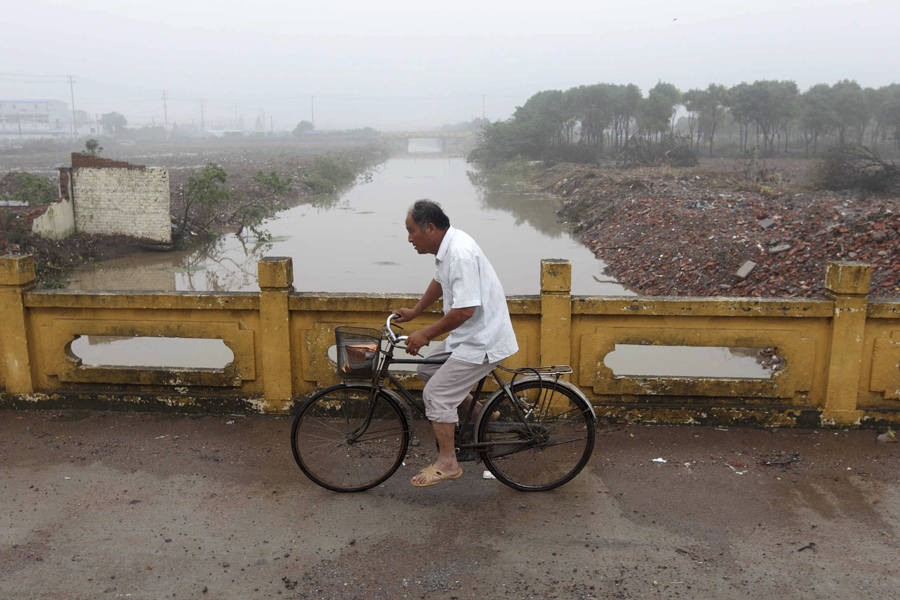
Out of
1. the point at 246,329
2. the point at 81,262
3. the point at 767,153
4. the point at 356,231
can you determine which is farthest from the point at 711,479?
the point at 767,153

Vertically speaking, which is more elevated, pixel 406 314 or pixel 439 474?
pixel 406 314

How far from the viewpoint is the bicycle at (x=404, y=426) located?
158 inches

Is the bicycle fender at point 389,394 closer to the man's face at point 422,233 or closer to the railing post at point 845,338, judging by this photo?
the man's face at point 422,233

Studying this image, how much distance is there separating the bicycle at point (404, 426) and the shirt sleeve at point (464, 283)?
443 millimetres

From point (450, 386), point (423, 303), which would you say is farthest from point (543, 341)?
point (450, 386)

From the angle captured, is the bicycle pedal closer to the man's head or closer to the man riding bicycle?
the man riding bicycle

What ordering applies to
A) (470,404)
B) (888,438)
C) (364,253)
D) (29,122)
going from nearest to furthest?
(470,404) → (888,438) → (364,253) → (29,122)

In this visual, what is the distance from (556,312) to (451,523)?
5.59 ft

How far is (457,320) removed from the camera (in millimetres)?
3674

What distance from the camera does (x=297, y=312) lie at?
5160 mm

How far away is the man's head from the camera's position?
3.77 metres

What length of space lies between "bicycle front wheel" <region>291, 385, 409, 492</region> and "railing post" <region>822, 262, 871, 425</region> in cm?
297

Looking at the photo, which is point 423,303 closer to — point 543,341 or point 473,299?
point 473,299

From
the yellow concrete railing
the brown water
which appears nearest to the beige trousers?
the yellow concrete railing
